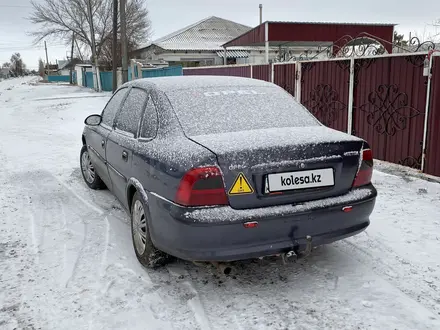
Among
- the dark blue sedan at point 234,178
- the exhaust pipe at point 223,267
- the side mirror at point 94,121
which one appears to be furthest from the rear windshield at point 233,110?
the side mirror at point 94,121

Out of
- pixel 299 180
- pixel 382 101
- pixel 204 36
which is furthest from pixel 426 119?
pixel 204 36

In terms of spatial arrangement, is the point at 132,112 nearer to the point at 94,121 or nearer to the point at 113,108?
the point at 113,108

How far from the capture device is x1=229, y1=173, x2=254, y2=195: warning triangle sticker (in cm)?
296

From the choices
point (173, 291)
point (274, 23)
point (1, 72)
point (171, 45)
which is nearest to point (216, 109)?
point (173, 291)

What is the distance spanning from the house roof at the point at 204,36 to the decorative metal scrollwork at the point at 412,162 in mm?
29593

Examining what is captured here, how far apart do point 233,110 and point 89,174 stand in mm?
3223

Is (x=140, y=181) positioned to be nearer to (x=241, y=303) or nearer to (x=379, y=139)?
(x=241, y=303)

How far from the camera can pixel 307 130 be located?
11.7 ft

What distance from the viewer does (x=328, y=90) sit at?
873 cm

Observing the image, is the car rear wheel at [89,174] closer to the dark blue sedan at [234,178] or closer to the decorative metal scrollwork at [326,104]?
the dark blue sedan at [234,178]

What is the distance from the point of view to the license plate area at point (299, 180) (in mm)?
3029

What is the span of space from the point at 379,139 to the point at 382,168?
566 mm

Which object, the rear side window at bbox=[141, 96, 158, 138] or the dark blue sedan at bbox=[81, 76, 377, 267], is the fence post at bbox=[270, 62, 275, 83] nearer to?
the dark blue sedan at bbox=[81, 76, 377, 267]

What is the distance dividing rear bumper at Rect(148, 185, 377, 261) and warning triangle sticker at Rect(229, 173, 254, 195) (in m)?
0.12
